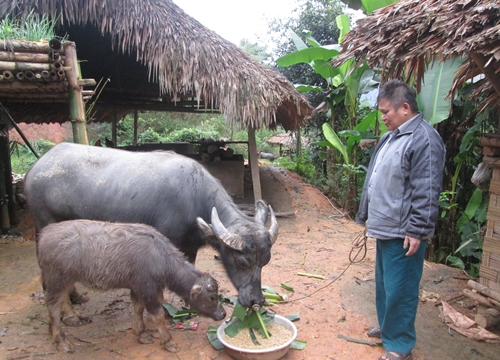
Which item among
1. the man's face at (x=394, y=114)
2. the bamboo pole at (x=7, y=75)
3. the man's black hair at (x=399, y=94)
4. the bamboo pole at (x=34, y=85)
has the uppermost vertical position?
the bamboo pole at (x=7, y=75)

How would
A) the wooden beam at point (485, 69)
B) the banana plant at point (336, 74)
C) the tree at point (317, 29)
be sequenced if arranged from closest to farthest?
1. the wooden beam at point (485, 69)
2. the banana plant at point (336, 74)
3. the tree at point (317, 29)

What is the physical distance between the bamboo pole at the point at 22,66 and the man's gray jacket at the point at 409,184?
361cm

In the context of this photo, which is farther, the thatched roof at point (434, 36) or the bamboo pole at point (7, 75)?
the bamboo pole at point (7, 75)

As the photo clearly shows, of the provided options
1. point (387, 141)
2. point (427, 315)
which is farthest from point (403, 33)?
point (427, 315)

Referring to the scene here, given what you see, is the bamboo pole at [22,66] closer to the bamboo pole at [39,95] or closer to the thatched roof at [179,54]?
the bamboo pole at [39,95]

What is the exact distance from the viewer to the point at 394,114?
9.43 ft

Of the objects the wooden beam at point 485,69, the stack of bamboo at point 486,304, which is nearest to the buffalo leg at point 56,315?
the stack of bamboo at point 486,304

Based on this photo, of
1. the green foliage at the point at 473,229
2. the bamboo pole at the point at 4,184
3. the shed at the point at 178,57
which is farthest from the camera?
the bamboo pole at the point at 4,184

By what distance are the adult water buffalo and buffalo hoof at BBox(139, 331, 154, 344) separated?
885 mm

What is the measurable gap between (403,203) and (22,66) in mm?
3975

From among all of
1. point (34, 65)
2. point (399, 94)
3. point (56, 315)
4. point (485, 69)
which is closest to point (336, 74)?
point (485, 69)

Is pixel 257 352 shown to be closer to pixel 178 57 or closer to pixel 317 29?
pixel 178 57

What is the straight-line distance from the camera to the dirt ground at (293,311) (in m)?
3.18

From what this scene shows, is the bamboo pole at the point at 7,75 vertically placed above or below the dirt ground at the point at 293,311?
above
